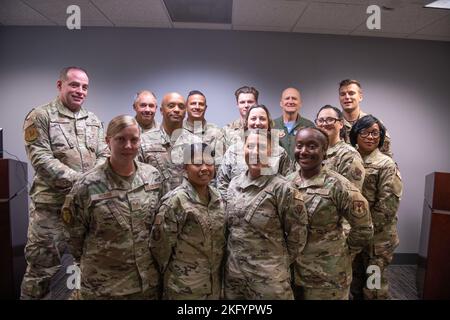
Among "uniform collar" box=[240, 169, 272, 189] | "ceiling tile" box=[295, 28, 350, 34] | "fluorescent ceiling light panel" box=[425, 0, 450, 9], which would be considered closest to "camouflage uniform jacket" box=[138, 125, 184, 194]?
"uniform collar" box=[240, 169, 272, 189]

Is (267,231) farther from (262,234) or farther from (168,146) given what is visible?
(168,146)

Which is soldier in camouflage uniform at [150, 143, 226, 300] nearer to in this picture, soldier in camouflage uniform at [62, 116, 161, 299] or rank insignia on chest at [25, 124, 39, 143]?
soldier in camouflage uniform at [62, 116, 161, 299]

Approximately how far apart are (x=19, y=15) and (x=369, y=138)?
3424 mm

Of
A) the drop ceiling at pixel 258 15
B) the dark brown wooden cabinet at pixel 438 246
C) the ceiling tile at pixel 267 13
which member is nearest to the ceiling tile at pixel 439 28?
the drop ceiling at pixel 258 15

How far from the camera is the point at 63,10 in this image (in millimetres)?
2873

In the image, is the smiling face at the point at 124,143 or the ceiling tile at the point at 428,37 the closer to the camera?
the smiling face at the point at 124,143

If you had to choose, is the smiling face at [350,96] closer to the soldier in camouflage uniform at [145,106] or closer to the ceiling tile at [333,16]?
the ceiling tile at [333,16]

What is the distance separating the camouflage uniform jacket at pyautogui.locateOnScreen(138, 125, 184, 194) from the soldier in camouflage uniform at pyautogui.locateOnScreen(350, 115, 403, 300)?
4.73ft

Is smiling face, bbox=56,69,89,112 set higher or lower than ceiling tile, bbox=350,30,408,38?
lower

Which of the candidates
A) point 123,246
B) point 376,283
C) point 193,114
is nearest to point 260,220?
point 123,246

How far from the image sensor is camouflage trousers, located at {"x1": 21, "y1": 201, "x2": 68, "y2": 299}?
7.08 ft

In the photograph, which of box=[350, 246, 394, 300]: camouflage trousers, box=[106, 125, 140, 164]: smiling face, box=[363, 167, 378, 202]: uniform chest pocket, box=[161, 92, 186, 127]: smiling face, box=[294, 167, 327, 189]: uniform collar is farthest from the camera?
box=[350, 246, 394, 300]: camouflage trousers

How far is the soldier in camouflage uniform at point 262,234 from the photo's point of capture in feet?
5.10
